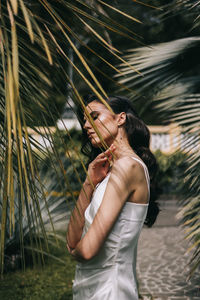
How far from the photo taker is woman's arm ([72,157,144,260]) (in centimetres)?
121

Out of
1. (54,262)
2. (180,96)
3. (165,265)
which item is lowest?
(165,265)

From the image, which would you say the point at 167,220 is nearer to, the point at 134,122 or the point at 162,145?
the point at 162,145

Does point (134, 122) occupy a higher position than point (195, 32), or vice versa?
point (134, 122)

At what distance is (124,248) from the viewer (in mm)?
1313

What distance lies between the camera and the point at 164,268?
456 centimetres

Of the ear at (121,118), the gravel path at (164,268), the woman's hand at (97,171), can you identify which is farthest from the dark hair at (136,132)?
the gravel path at (164,268)

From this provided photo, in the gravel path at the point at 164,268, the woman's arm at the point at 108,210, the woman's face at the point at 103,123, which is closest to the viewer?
the woman's arm at the point at 108,210

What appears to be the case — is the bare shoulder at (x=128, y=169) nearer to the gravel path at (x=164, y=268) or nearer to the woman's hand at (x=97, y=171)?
the woman's hand at (x=97, y=171)

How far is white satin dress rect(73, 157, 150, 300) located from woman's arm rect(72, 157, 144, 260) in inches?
3.0

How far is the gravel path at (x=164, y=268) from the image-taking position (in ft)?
12.2

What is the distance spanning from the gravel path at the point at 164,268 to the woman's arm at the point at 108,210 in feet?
6.27

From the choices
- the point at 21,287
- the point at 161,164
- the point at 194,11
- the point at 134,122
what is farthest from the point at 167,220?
the point at 134,122

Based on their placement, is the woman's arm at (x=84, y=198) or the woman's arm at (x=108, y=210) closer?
the woman's arm at (x=108, y=210)

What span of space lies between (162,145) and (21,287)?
654cm
